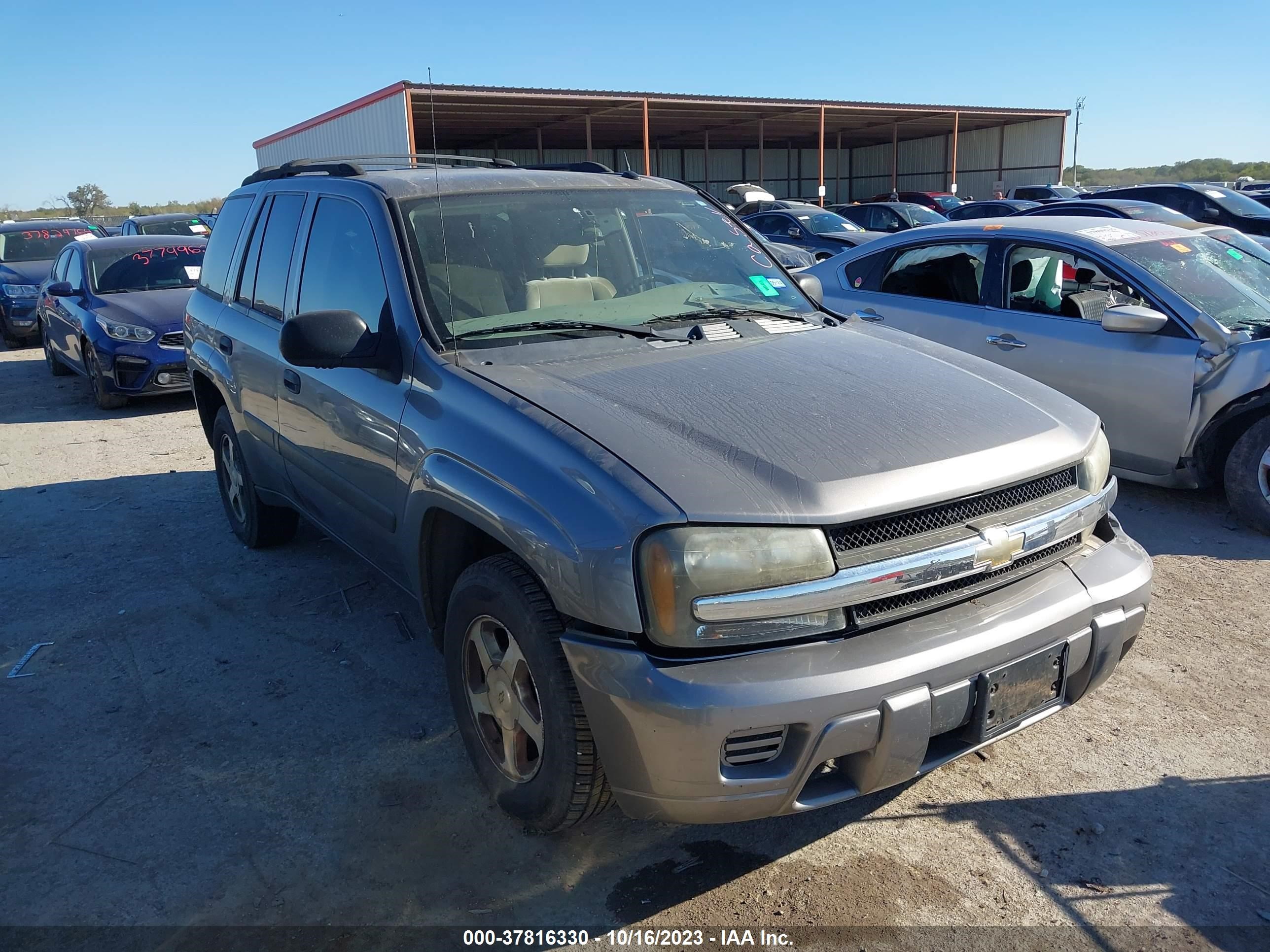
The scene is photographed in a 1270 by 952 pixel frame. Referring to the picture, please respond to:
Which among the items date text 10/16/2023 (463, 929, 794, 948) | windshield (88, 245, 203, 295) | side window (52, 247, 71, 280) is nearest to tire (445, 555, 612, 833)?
date text 10/16/2023 (463, 929, 794, 948)

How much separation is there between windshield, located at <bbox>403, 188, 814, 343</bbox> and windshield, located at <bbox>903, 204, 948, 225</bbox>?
15.6 meters

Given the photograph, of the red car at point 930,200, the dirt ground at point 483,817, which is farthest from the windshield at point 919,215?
the dirt ground at point 483,817

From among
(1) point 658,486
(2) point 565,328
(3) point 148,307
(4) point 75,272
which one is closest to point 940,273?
(2) point 565,328

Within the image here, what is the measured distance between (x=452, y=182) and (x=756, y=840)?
2502mm

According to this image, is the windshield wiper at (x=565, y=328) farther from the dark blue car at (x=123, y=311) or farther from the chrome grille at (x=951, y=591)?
the dark blue car at (x=123, y=311)

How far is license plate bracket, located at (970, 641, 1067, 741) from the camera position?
2426mm

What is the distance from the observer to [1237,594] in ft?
14.3

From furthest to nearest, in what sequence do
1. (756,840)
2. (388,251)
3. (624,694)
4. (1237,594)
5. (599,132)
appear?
(599,132) → (1237,594) → (388,251) → (756,840) → (624,694)

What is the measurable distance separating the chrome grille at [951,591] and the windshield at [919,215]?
16883 millimetres

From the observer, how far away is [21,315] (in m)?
14.2

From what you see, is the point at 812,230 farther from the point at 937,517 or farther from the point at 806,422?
the point at 937,517

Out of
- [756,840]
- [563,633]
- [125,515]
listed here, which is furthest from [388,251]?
[125,515]

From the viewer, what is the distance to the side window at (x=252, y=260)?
14.9ft

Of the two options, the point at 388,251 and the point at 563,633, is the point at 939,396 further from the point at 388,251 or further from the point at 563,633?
the point at 388,251
